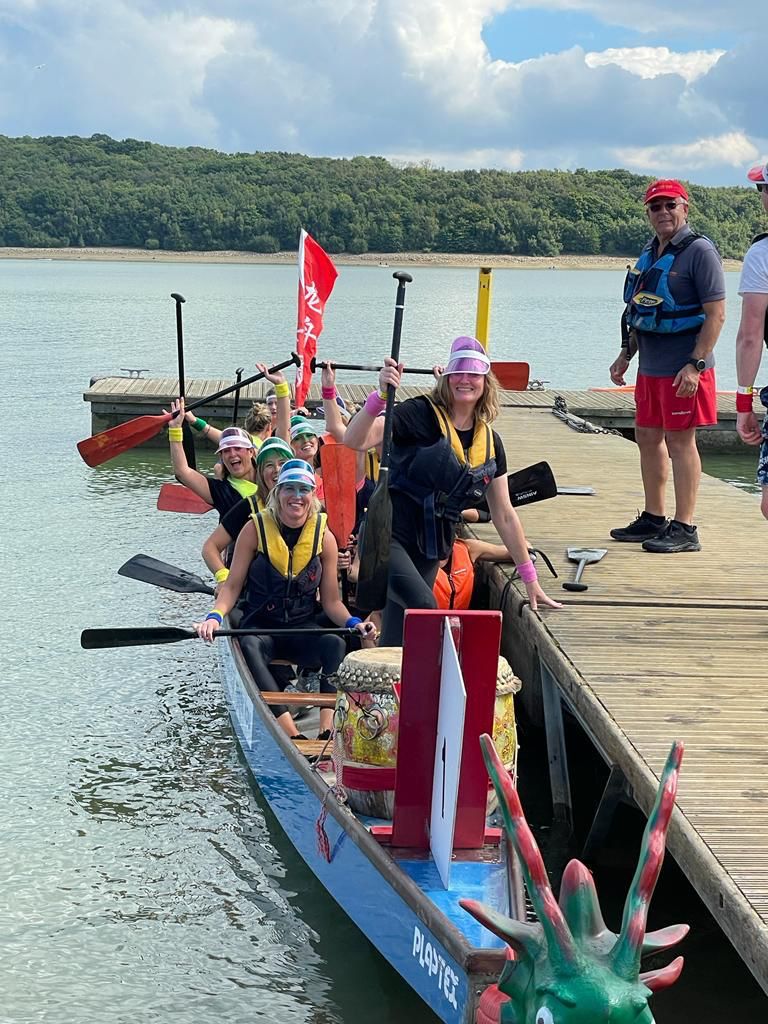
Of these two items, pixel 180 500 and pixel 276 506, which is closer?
pixel 276 506

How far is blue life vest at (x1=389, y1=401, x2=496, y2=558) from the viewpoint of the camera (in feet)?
20.0

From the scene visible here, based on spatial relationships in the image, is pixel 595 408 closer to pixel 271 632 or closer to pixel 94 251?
pixel 271 632

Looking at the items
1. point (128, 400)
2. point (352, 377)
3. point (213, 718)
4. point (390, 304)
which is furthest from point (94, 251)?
point (213, 718)

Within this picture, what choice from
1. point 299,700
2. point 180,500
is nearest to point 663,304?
point 299,700

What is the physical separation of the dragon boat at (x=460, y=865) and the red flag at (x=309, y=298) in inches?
213

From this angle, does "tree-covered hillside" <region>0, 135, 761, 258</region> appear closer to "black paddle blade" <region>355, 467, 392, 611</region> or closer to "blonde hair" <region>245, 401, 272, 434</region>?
"blonde hair" <region>245, 401, 272, 434</region>

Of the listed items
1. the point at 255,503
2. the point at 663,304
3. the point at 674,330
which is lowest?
the point at 255,503

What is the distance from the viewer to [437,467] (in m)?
6.11

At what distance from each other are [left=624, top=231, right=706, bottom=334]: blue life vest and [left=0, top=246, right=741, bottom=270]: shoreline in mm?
83869

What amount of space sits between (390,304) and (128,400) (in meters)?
47.0

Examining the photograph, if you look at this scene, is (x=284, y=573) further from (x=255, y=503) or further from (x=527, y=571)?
(x=527, y=571)

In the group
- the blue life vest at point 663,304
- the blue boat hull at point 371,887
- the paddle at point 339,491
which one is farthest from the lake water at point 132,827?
the blue life vest at point 663,304

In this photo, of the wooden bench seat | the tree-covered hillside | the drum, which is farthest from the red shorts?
the tree-covered hillside

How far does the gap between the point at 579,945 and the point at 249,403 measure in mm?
16695
